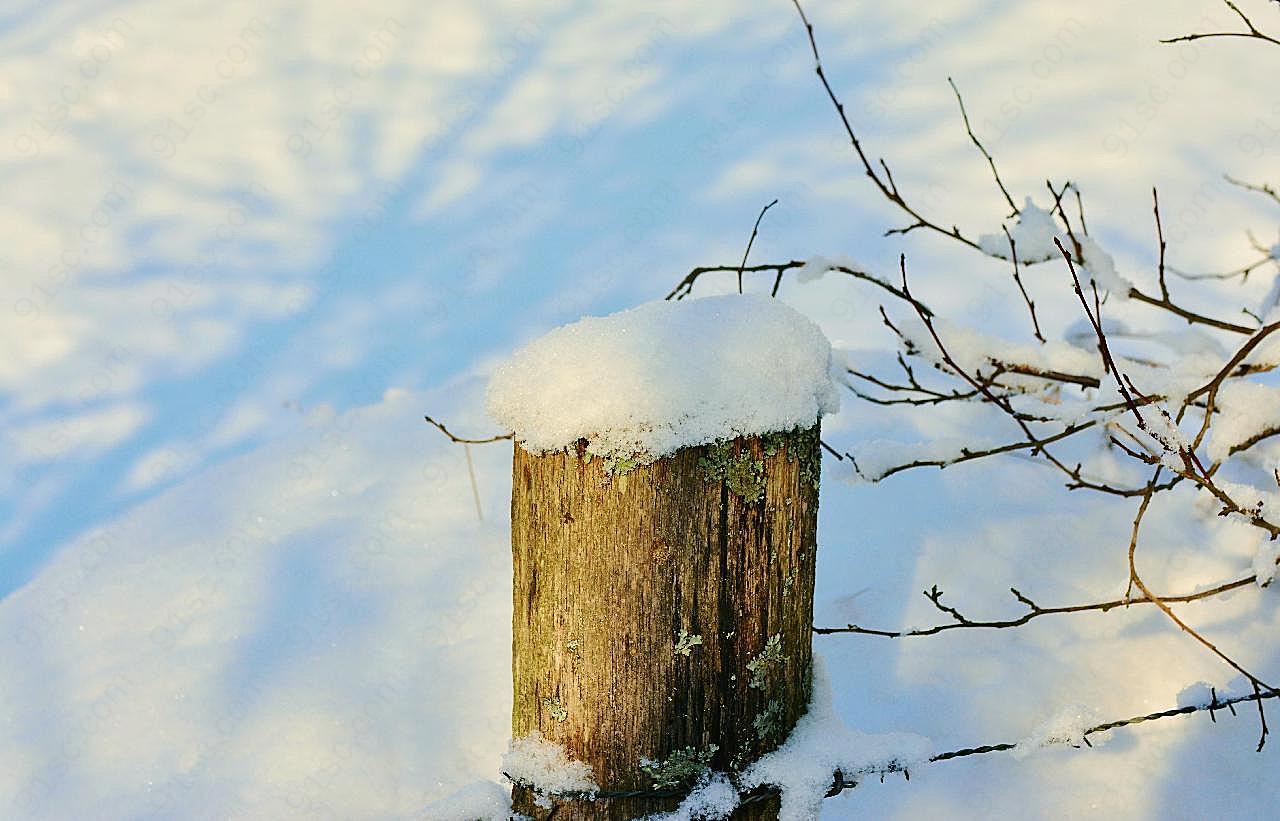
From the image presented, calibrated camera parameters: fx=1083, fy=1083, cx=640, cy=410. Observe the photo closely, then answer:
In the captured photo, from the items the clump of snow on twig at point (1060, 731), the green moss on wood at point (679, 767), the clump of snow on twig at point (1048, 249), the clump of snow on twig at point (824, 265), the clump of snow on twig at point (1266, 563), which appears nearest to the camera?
the green moss on wood at point (679, 767)

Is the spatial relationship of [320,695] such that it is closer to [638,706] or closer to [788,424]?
[638,706]

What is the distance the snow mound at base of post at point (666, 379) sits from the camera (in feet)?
4.92

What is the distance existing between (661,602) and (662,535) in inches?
4.0

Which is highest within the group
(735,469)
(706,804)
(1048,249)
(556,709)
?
(1048,249)

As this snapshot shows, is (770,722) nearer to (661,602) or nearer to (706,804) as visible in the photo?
(706,804)

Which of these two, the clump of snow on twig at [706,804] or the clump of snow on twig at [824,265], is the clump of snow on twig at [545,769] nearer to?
the clump of snow on twig at [706,804]

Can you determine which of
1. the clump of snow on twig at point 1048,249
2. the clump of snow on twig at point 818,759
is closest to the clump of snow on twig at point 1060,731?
the clump of snow on twig at point 818,759

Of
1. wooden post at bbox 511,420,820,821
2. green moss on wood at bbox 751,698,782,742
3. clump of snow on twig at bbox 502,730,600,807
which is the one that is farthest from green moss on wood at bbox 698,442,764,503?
clump of snow on twig at bbox 502,730,600,807

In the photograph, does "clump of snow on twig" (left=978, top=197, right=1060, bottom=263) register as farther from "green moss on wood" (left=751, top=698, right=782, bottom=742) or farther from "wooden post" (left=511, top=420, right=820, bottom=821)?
"green moss on wood" (left=751, top=698, right=782, bottom=742)

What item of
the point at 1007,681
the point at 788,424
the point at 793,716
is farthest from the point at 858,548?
the point at 788,424

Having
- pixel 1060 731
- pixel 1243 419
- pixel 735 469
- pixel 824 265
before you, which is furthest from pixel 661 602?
pixel 1243 419

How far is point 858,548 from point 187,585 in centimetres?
195

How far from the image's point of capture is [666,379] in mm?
1529

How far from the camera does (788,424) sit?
158 centimetres
